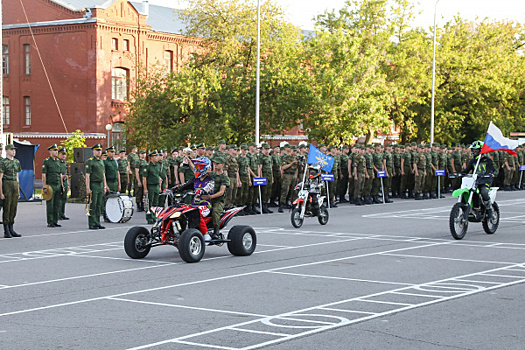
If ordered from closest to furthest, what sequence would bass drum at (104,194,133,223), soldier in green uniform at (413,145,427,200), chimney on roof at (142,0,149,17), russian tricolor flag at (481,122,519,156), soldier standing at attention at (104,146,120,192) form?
1. russian tricolor flag at (481,122,519,156)
2. bass drum at (104,194,133,223)
3. soldier standing at attention at (104,146,120,192)
4. soldier in green uniform at (413,145,427,200)
5. chimney on roof at (142,0,149,17)

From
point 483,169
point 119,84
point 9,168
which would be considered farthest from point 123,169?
point 119,84

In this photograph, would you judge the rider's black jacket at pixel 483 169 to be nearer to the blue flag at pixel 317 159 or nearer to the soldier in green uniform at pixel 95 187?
the blue flag at pixel 317 159

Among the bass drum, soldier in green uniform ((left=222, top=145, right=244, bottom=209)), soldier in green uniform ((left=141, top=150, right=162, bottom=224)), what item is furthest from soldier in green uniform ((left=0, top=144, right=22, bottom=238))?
soldier in green uniform ((left=222, top=145, right=244, bottom=209))

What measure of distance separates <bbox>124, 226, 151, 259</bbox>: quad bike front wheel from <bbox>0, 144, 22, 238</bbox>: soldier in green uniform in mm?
5466

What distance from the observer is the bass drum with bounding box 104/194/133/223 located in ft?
71.5

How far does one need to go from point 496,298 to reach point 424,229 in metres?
9.52

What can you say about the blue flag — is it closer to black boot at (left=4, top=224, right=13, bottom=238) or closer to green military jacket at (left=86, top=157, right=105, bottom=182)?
green military jacket at (left=86, top=157, right=105, bottom=182)

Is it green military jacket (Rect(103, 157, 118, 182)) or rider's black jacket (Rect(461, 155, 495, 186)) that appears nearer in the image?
rider's black jacket (Rect(461, 155, 495, 186))

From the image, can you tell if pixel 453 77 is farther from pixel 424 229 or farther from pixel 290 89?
pixel 424 229

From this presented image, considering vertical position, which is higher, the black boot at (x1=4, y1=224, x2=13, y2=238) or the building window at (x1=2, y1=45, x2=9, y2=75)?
the building window at (x1=2, y1=45, x2=9, y2=75)

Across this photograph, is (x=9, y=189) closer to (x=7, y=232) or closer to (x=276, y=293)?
(x=7, y=232)

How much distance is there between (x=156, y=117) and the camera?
156ft

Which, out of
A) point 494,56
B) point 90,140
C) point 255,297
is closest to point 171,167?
point 255,297

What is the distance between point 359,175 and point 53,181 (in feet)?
40.1
